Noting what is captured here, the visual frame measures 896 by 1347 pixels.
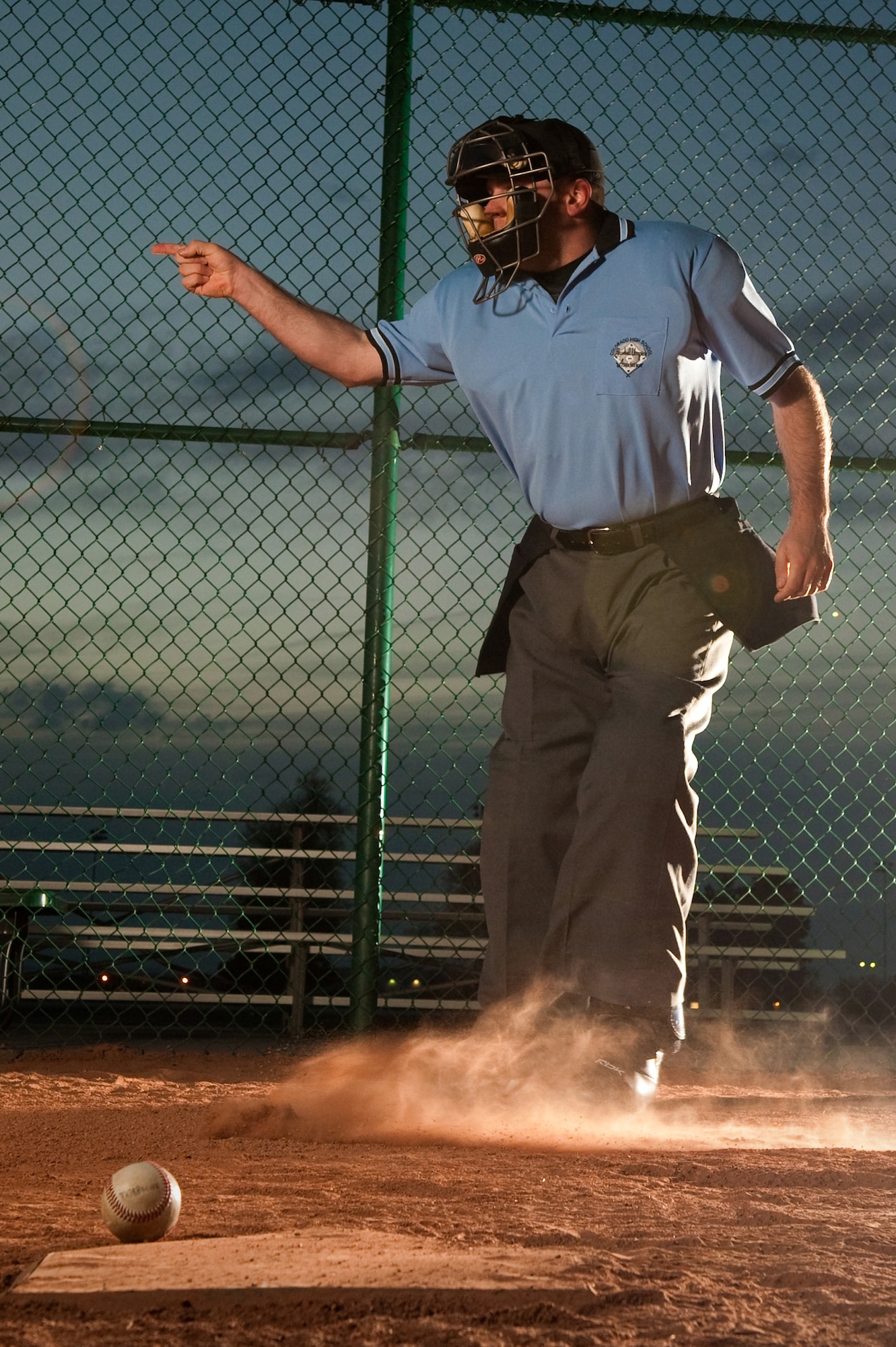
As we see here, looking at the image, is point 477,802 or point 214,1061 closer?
point 214,1061

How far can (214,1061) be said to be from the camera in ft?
13.1

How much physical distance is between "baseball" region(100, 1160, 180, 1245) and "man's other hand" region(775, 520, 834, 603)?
5.62ft

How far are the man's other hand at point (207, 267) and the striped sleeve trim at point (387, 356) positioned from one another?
1.22 feet

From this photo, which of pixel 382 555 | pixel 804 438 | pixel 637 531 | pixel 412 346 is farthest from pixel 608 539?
pixel 382 555

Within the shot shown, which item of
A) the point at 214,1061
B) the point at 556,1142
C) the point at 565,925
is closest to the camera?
the point at 556,1142

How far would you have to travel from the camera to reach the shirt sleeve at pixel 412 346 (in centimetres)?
300

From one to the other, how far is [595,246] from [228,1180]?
2113mm

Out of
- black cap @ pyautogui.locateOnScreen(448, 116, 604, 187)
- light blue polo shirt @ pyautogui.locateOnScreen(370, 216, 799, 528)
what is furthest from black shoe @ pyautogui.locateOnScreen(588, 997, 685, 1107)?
black cap @ pyautogui.locateOnScreen(448, 116, 604, 187)

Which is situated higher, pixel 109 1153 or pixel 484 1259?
pixel 484 1259

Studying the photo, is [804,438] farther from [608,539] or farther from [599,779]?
[599,779]

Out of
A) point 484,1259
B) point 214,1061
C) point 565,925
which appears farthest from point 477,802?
point 484,1259

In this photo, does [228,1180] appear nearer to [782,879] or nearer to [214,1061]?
[214,1061]

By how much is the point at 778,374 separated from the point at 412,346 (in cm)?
93

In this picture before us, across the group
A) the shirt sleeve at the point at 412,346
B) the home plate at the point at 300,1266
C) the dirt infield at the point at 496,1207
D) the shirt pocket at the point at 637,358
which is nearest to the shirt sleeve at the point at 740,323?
the shirt pocket at the point at 637,358
